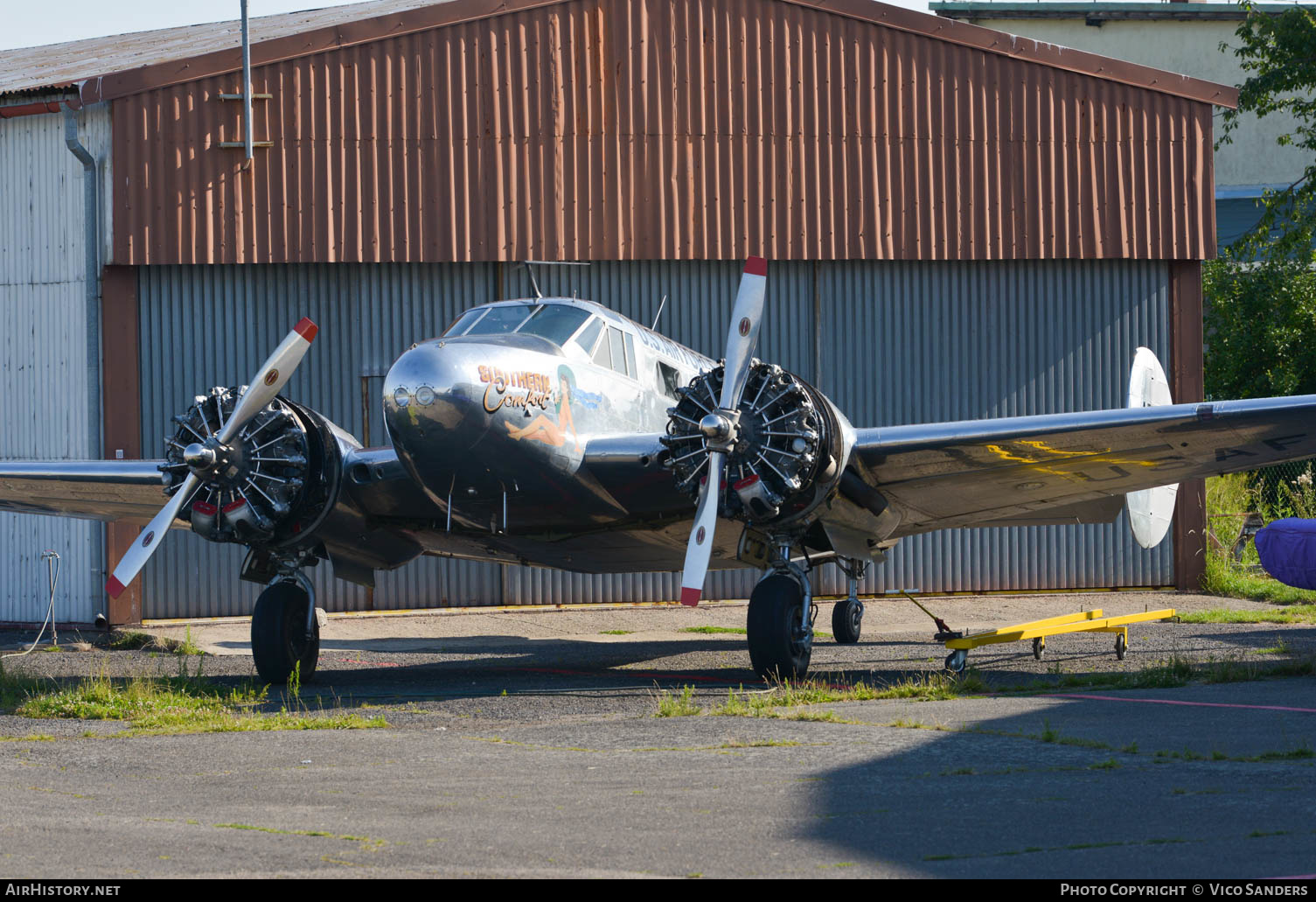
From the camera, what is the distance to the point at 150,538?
13.4 m

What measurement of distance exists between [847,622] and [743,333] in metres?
5.87

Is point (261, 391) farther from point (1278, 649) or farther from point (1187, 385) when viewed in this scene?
point (1187, 385)

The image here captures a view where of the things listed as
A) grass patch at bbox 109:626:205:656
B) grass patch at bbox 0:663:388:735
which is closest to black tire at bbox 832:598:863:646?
grass patch at bbox 0:663:388:735

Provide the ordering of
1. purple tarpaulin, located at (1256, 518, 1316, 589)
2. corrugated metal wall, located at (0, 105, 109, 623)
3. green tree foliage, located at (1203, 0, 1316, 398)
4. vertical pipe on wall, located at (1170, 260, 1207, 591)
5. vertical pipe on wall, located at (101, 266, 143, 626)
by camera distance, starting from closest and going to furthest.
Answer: purple tarpaulin, located at (1256, 518, 1316, 589), vertical pipe on wall, located at (101, 266, 143, 626), corrugated metal wall, located at (0, 105, 109, 623), vertical pipe on wall, located at (1170, 260, 1207, 591), green tree foliage, located at (1203, 0, 1316, 398)

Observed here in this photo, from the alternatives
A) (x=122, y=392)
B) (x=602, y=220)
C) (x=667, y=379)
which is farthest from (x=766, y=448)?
(x=122, y=392)

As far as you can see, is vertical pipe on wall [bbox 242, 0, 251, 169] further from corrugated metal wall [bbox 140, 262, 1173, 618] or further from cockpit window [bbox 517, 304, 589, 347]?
cockpit window [bbox 517, 304, 589, 347]

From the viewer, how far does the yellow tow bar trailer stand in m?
13.6

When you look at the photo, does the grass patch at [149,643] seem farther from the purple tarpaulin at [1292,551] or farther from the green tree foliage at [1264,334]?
the green tree foliage at [1264,334]

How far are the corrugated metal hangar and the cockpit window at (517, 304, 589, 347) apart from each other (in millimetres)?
7181

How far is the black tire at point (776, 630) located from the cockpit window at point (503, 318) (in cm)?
341

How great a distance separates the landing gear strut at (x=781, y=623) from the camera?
13.1m

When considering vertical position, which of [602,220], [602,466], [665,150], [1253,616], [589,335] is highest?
[665,150]

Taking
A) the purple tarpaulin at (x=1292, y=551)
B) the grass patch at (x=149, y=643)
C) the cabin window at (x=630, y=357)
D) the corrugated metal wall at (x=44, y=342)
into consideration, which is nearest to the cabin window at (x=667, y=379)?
the cabin window at (x=630, y=357)
